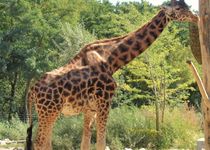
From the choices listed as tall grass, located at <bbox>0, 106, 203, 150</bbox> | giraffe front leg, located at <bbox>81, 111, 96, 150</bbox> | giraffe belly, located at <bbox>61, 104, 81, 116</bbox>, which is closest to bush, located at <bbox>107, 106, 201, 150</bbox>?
tall grass, located at <bbox>0, 106, 203, 150</bbox>

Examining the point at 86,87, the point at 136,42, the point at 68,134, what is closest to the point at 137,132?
the point at 68,134

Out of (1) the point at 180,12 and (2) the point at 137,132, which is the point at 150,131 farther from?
(1) the point at 180,12

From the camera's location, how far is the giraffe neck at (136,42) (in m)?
7.31

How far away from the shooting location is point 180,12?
711 centimetres

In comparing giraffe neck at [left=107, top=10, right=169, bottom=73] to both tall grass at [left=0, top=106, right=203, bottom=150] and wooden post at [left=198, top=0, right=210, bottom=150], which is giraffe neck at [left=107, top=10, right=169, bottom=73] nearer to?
wooden post at [left=198, top=0, right=210, bottom=150]

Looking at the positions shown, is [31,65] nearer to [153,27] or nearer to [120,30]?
[120,30]

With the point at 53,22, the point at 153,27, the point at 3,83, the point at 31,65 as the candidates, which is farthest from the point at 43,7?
the point at 153,27

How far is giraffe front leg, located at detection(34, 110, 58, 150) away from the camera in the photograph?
6.70 m

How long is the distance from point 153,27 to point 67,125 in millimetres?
5455

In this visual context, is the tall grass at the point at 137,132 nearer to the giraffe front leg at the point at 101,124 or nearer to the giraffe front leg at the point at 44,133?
the giraffe front leg at the point at 101,124

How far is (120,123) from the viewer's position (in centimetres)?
1253

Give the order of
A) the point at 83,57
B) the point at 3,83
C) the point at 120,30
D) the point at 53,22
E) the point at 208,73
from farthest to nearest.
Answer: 1. the point at 3,83
2. the point at 53,22
3. the point at 120,30
4. the point at 83,57
5. the point at 208,73

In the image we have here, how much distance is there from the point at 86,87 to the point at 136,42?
1.06m


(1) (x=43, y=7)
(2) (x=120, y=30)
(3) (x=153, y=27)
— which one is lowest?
(3) (x=153, y=27)
